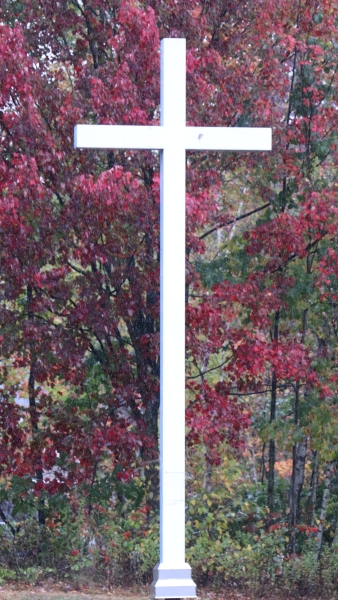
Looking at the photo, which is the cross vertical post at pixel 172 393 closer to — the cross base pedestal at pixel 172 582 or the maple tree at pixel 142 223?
the cross base pedestal at pixel 172 582

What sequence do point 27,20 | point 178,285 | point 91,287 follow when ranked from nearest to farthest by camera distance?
point 178,285
point 91,287
point 27,20

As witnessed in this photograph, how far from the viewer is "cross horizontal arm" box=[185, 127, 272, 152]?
4.86m

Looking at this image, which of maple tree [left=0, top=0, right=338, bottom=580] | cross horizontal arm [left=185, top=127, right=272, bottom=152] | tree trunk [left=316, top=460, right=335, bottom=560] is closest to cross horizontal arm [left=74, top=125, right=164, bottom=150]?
cross horizontal arm [left=185, top=127, right=272, bottom=152]

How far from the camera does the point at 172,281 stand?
183 inches

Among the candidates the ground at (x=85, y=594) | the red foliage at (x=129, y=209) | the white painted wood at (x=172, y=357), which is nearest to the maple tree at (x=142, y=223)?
the red foliage at (x=129, y=209)

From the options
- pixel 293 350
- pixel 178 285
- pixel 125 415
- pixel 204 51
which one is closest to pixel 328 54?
pixel 204 51

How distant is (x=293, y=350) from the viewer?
26.1 ft

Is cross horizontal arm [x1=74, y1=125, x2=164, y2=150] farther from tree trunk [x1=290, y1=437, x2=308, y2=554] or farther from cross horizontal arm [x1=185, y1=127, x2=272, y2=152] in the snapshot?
tree trunk [x1=290, y1=437, x2=308, y2=554]

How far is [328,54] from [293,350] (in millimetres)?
2890

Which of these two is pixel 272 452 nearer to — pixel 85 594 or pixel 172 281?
pixel 85 594

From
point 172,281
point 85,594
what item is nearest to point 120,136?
point 172,281

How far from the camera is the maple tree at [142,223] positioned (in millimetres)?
7285

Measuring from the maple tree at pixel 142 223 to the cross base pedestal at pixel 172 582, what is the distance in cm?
292

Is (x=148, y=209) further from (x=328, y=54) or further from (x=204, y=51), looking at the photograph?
(x=328, y=54)
